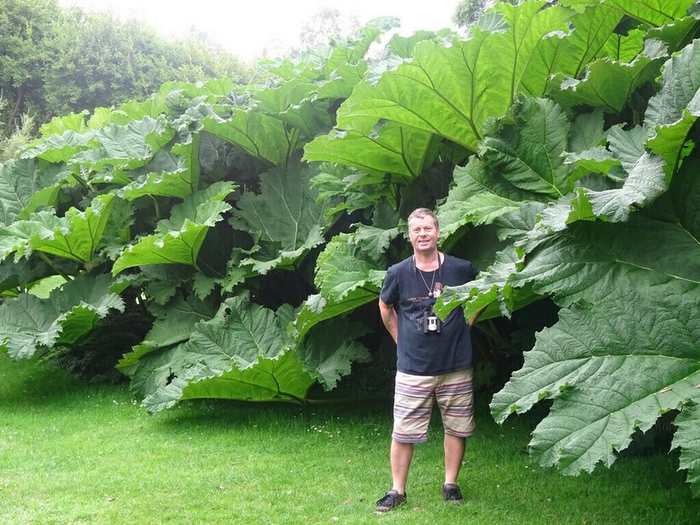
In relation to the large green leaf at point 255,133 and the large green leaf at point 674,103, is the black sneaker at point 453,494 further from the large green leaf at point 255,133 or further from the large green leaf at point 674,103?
the large green leaf at point 255,133

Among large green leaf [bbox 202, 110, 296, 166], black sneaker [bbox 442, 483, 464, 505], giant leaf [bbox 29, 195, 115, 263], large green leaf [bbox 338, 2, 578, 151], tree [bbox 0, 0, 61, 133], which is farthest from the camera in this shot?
tree [bbox 0, 0, 61, 133]

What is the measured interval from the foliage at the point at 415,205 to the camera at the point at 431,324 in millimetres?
401

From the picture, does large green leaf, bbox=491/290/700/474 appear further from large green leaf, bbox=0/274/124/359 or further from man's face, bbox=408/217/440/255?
large green leaf, bbox=0/274/124/359

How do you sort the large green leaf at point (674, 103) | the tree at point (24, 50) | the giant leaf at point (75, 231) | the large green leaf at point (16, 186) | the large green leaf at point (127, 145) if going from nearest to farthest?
the large green leaf at point (674, 103) → the giant leaf at point (75, 231) → the large green leaf at point (127, 145) → the large green leaf at point (16, 186) → the tree at point (24, 50)

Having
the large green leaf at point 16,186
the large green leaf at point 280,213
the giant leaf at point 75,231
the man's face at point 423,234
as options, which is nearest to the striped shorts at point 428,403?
the man's face at point 423,234

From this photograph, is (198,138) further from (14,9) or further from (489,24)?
(14,9)

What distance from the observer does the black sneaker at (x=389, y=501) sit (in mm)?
3332

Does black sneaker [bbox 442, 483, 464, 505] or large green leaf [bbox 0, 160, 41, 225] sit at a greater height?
large green leaf [bbox 0, 160, 41, 225]

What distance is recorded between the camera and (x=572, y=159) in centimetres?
302

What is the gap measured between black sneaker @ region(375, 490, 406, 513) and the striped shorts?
259 millimetres

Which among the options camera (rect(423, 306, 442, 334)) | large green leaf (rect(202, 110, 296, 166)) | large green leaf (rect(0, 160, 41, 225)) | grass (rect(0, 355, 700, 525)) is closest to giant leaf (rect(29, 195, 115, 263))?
large green leaf (rect(0, 160, 41, 225))

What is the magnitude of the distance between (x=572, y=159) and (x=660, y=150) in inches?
24.5

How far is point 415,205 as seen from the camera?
4.75 metres

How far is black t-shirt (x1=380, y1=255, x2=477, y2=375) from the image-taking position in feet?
10.8
